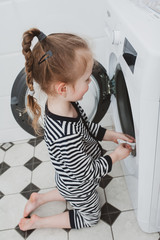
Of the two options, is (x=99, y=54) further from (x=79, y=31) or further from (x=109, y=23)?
(x=109, y=23)

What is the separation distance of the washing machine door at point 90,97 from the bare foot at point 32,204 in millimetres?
405

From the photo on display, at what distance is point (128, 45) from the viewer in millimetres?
650

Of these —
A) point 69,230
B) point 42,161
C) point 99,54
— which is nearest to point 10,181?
point 42,161

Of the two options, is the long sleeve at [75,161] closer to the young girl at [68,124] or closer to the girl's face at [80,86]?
the young girl at [68,124]

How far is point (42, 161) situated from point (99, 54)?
779 millimetres

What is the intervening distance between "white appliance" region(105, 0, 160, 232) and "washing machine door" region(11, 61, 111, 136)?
211 mm

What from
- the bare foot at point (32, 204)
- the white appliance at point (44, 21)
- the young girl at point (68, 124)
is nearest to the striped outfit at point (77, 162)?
the young girl at point (68, 124)

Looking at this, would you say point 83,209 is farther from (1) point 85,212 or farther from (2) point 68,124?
(2) point 68,124

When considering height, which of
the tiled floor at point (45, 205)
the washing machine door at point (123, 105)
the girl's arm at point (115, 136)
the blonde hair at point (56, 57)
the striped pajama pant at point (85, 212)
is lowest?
the tiled floor at point (45, 205)

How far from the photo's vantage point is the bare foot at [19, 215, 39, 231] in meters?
1.07

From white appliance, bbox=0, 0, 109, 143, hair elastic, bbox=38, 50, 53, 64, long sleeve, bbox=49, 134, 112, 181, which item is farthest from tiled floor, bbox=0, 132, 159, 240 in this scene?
hair elastic, bbox=38, 50, 53, 64

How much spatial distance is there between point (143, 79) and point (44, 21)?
774 millimetres

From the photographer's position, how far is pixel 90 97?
50.4 inches

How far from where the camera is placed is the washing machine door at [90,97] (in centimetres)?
114
